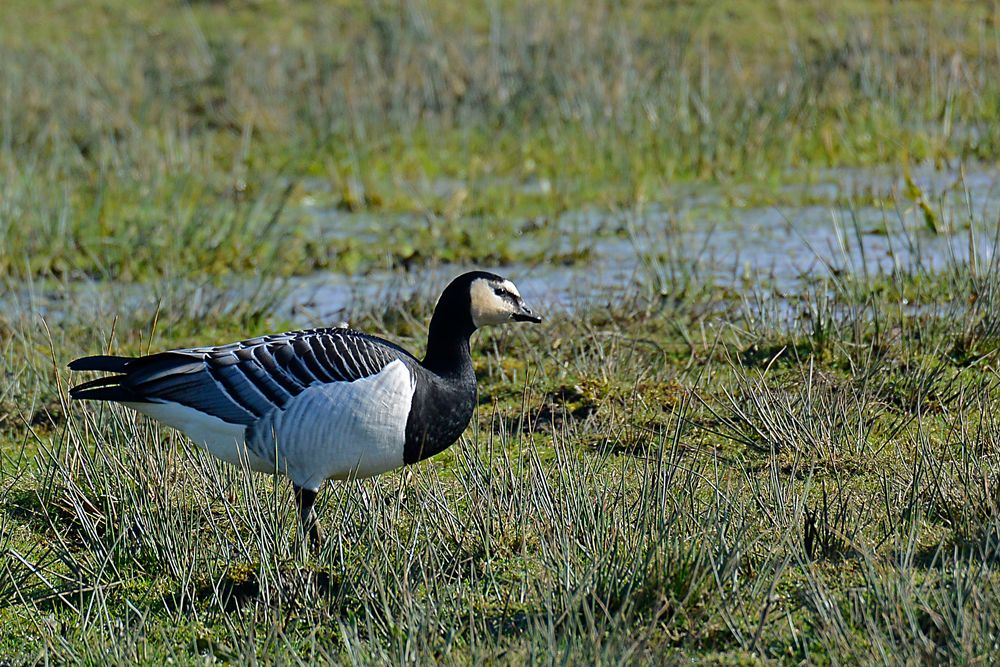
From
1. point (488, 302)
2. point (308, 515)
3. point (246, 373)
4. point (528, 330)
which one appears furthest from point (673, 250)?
point (308, 515)

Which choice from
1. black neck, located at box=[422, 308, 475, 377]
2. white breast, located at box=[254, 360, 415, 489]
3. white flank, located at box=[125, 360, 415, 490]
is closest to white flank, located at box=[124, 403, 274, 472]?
white flank, located at box=[125, 360, 415, 490]

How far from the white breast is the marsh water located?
8.18 ft

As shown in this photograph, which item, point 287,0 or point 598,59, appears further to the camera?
point 287,0

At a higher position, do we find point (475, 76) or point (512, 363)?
point (475, 76)

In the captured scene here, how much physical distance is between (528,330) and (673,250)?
2.07 metres

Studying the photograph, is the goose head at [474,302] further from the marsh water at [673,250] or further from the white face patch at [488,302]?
Result: the marsh water at [673,250]

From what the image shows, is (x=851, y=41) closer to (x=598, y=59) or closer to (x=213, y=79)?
(x=598, y=59)

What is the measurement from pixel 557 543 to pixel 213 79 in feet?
30.9

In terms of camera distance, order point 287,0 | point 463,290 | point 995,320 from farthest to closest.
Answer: point 287,0
point 995,320
point 463,290

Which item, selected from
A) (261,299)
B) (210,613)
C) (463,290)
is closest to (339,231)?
(261,299)

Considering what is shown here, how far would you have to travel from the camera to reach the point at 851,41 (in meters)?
11.9

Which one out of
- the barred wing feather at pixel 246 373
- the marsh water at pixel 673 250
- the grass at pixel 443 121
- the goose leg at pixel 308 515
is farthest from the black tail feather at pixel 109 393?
the grass at pixel 443 121

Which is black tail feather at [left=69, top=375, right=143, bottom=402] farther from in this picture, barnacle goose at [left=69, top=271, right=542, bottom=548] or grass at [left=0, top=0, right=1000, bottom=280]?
grass at [left=0, top=0, right=1000, bottom=280]

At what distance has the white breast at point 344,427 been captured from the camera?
4.72 meters
